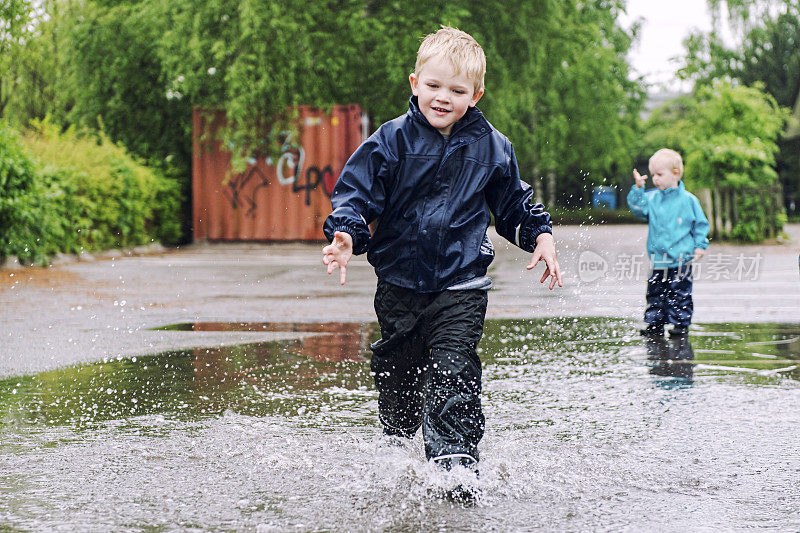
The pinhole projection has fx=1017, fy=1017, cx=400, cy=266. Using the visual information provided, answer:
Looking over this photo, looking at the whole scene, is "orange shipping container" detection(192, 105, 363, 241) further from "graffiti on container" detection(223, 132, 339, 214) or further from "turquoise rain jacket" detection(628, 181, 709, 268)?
"turquoise rain jacket" detection(628, 181, 709, 268)

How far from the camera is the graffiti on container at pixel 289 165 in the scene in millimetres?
20797

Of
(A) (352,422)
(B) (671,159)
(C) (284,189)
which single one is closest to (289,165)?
(C) (284,189)

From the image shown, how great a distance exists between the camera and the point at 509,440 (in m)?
4.42

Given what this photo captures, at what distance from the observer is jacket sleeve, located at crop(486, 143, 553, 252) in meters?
4.09

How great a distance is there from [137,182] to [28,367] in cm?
1230

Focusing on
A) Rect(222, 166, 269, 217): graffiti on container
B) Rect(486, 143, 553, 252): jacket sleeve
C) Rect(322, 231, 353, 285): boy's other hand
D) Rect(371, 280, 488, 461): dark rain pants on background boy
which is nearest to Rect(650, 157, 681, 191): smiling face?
Rect(486, 143, 553, 252): jacket sleeve

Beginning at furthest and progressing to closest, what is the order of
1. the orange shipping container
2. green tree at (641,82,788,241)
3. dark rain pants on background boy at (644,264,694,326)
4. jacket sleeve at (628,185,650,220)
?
green tree at (641,82,788,241) < the orange shipping container < jacket sleeve at (628,185,650,220) < dark rain pants on background boy at (644,264,694,326)

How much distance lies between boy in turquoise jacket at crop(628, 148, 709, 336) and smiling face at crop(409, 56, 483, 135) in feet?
14.0

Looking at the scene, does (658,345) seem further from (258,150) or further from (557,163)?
(557,163)

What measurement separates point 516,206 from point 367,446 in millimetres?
1177

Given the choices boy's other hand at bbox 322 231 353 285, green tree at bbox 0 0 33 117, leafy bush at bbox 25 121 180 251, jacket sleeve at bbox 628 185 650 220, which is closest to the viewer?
boy's other hand at bbox 322 231 353 285

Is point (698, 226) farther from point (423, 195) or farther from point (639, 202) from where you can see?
point (423, 195)

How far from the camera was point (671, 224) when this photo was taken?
7.96m

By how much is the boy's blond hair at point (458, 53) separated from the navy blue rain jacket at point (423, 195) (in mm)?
196
